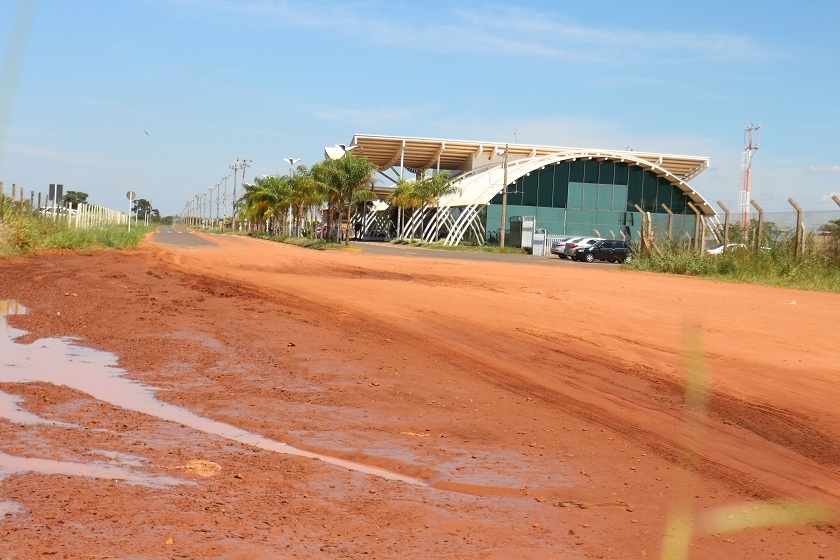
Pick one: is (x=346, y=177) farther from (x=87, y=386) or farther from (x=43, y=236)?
(x=87, y=386)

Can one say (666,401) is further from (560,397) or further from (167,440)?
(167,440)

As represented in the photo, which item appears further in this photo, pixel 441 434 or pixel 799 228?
pixel 799 228

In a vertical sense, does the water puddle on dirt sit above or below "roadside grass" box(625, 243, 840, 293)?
below

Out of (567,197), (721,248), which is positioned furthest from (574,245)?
(721,248)

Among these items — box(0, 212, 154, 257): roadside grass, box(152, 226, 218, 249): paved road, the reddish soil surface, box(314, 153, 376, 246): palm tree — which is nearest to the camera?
the reddish soil surface

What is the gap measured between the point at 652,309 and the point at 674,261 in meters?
17.3

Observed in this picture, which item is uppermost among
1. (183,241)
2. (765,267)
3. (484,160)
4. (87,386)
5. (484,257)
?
(484,160)

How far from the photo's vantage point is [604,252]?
53.1 m

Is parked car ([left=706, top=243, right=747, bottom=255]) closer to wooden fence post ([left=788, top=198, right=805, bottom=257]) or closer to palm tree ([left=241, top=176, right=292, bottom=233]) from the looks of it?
wooden fence post ([left=788, top=198, right=805, bottom=257])

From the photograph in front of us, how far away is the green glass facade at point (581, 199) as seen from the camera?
73.3 m

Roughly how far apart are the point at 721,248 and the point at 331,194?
3477 centimetres

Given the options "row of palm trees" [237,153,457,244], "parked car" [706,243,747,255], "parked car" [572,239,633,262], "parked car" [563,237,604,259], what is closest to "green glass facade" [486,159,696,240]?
"row of palm trees" [237,153,457,244]

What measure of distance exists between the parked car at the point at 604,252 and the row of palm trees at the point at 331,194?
51.3 ft

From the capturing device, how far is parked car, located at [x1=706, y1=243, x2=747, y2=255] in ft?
97.2
